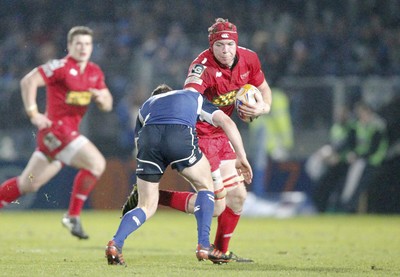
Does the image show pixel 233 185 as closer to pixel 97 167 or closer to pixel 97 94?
pixel 97 167

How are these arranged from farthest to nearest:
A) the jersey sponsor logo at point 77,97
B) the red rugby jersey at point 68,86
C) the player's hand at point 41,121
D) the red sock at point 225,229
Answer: the jersey sponsor logo at point 77,97, the red rugby jersey at point 68,86, the player's hand at point 41,121, the red sock at point 225,229

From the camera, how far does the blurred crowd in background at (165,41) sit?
1777cm

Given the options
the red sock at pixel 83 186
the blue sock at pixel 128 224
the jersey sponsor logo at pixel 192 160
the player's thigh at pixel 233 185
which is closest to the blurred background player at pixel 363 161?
the red sock at pixel 83 186

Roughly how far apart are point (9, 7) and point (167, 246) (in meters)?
13.1

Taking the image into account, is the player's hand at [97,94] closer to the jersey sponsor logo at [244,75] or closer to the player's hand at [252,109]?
the jersey sponsor logo at [244,75]

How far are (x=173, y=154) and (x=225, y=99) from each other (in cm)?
136

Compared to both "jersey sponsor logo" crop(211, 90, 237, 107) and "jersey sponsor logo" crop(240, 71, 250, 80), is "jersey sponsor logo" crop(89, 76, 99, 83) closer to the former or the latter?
"jersey sponsor logo" crop(211, 90, 237, 107)

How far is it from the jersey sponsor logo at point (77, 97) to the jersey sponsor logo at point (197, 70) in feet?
12.9

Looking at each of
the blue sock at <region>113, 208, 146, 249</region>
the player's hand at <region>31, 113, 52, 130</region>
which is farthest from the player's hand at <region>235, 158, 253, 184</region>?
the player's hand at <region>31, 113, 52, 130</region>

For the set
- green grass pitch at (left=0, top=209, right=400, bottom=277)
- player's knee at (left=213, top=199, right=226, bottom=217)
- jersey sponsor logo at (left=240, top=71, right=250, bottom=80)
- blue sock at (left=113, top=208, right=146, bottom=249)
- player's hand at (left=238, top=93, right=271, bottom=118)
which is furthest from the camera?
jersey sponsor logo at (left=240, top=71, right=250, bottom=80)

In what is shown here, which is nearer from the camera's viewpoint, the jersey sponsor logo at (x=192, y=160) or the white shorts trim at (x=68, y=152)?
the jersey sponsor logo at (x=192, y=160)

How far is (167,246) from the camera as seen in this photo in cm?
1103

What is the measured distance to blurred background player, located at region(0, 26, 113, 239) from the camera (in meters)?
12.2

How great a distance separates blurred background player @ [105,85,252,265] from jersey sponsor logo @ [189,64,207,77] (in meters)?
0.48
